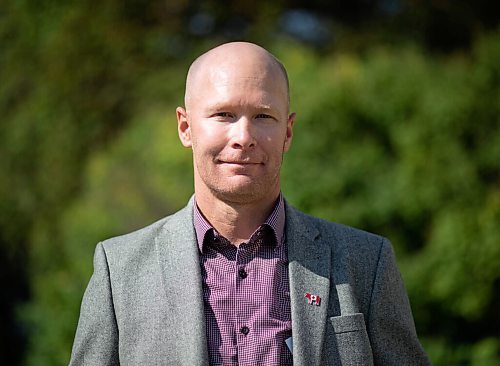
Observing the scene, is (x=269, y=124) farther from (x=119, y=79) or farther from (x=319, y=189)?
(x=119, y=79)

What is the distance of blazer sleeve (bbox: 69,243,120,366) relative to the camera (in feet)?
8.50

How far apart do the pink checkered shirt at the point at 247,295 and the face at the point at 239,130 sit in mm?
147

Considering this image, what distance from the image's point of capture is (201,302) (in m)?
2.52

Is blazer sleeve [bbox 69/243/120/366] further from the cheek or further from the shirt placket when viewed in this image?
the cheek

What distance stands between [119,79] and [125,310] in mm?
5749

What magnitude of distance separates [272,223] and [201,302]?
1.12 ft

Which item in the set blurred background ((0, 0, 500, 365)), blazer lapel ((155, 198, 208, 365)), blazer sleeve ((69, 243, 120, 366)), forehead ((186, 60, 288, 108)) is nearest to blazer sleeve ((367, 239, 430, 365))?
blazer lapel ((155, 198, 208, 365))

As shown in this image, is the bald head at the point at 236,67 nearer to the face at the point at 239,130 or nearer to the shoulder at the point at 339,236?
the face at the point at 239,130

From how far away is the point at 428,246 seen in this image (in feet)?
17.8

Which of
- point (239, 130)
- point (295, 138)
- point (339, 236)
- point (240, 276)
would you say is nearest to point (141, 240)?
point (240, 276)

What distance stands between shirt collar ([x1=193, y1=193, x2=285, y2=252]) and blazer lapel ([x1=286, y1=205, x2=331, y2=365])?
29 millimetres

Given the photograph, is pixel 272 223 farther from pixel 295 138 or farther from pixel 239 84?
pixel 295 138

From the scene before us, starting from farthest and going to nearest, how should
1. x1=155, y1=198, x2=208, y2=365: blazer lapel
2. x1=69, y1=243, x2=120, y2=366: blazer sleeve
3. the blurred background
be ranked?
the blurred background
x1=69, y1=243, x2=120, y2=366: blazer sleeve
x1=155, y1=198, x2=208, y2=365: blazer lapel

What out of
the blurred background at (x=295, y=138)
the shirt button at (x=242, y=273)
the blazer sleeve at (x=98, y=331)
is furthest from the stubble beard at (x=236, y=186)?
the blurred background at (x=295, y=138)
